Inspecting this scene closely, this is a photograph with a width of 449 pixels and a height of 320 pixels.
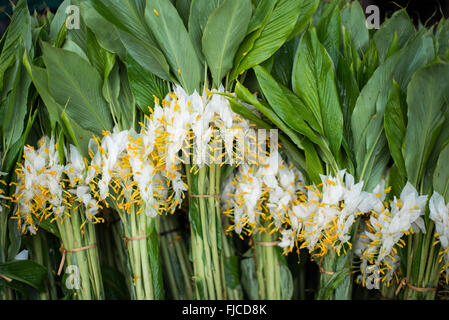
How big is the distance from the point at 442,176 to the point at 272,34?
0.36 meters

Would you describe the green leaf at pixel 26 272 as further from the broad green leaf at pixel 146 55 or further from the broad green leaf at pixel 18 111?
the broad green leaf at pixel 146 55

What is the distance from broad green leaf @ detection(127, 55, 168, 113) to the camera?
71 cm

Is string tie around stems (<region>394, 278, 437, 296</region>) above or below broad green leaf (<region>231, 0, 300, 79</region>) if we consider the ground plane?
below

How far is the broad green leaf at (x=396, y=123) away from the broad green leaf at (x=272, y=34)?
0.20 metres

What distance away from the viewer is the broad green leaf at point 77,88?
671 millimetres

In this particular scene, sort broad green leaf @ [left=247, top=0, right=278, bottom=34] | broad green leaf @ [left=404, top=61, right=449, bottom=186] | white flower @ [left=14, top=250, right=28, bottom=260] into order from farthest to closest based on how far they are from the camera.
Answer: white flower @ [left=14, top=250, right=28, bottom=260]
broad green leaf @ [left=247, top=0, right=278, bottom=34]
broad green leaf @ [left=404, top=61, right=449, bottom=186]

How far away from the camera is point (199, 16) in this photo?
68 centimetres

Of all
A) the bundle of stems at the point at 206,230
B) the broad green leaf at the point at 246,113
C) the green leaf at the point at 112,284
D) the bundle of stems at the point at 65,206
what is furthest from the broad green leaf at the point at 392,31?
the green leaf at the point at 112,284

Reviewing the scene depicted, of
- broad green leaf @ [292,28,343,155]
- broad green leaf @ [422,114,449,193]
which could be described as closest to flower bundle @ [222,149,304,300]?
broad green leaf @ [292,28,343,155]

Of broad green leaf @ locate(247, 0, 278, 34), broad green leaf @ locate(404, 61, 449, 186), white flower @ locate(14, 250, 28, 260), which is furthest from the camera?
white flower @ locate(14, 250, 28, 260)

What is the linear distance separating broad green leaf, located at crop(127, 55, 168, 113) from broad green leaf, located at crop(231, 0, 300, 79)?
0.53ft

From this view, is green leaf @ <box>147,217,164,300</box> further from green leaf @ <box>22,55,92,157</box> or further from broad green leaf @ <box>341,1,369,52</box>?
broad green leaf @ <box>341,1,369,52</box>

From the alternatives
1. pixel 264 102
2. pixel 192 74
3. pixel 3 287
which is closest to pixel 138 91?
pixel 192 74
